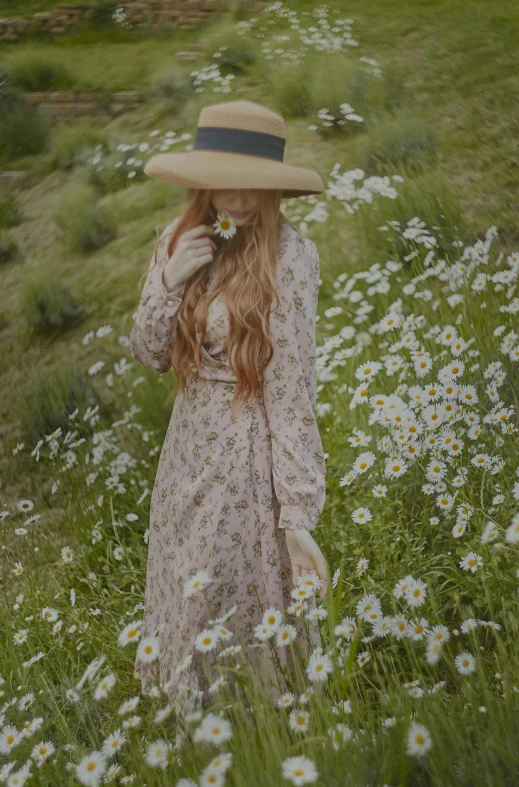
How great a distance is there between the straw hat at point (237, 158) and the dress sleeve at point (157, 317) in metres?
0.17

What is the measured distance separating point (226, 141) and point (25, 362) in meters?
2.90

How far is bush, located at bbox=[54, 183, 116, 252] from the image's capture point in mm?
4523

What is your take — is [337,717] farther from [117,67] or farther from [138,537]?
[117,67]

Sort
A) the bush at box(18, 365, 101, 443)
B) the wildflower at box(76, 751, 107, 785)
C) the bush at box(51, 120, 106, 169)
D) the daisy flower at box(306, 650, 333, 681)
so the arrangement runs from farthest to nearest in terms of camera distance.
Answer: the bush at box(51, 120, 106, 169), the bush at box(18, 365, 101, 443), the daisy flower at box(306, 650, 333, 681), the wildflower at box(76, 751, 107, 785)

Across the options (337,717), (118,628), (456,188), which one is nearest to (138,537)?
(118,628)

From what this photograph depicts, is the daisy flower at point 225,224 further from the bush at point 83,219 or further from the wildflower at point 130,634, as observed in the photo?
the bush at point 83,219

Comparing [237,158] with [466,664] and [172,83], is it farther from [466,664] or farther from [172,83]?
[172,83]

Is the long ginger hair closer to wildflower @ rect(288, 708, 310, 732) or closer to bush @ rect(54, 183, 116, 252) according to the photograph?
wildflower @ rect(288, 708, 310, 732)

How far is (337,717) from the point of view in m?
1.42

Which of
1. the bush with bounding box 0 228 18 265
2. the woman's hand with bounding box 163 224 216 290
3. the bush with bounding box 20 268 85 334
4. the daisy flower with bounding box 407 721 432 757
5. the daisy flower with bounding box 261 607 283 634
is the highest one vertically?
the woman's hand with bounding box 163 224 216 290

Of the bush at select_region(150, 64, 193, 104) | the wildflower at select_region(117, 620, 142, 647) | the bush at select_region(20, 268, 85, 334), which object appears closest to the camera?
the wildflower at select_region(117, 620, 142, 647)

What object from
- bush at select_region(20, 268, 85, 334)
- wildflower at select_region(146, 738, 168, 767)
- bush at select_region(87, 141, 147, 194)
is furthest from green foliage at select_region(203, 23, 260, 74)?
wildflower at select_region(146, 738, 168, 767)

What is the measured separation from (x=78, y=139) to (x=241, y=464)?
3.52 metres

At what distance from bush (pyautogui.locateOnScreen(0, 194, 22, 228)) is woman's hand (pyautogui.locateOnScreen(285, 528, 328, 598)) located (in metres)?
3.70
